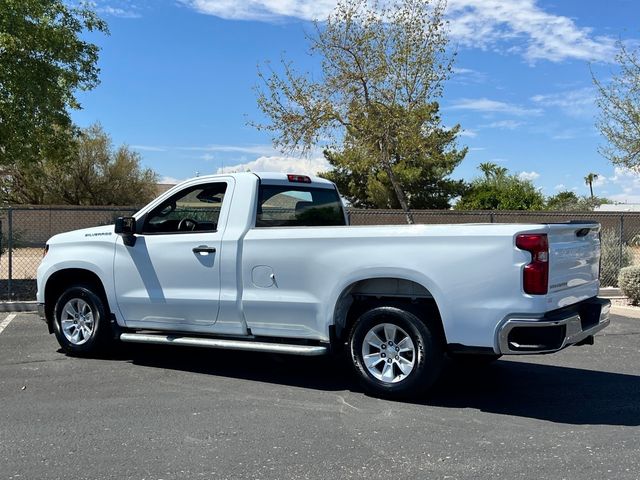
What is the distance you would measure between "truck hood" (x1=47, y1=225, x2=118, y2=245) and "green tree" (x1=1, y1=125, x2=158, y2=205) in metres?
28.2

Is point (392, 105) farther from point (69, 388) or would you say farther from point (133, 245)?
point (69, 388)

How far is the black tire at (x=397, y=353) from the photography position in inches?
220

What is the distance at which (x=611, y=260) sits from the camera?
1477cm

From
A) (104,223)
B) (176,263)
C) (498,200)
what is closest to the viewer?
(176,263)

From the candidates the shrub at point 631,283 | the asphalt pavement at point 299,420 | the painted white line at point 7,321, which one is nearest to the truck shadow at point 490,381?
the asphalt pavement at point 299,420

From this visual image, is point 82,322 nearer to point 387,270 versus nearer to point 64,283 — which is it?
point 64,283

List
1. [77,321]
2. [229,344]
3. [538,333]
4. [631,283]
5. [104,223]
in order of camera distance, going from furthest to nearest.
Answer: [104,223] < [631,283] < [77,321] < [229,344] < [538,333]

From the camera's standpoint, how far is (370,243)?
18.8ft

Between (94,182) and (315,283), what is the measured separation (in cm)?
3260

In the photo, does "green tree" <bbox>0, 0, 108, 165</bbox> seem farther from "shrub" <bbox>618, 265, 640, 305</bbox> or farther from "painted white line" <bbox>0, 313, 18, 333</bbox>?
"shrub" <bbox>618, 265, 640, 305</bbox>

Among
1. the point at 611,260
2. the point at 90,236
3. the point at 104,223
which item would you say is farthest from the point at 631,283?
the point at 104,223

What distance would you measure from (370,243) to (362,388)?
4.75 feet

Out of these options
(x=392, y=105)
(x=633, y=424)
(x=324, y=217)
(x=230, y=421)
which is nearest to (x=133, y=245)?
(x=324, y=217)

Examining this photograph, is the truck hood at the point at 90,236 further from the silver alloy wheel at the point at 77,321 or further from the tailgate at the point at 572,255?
the tailgate at the point at 572,255
